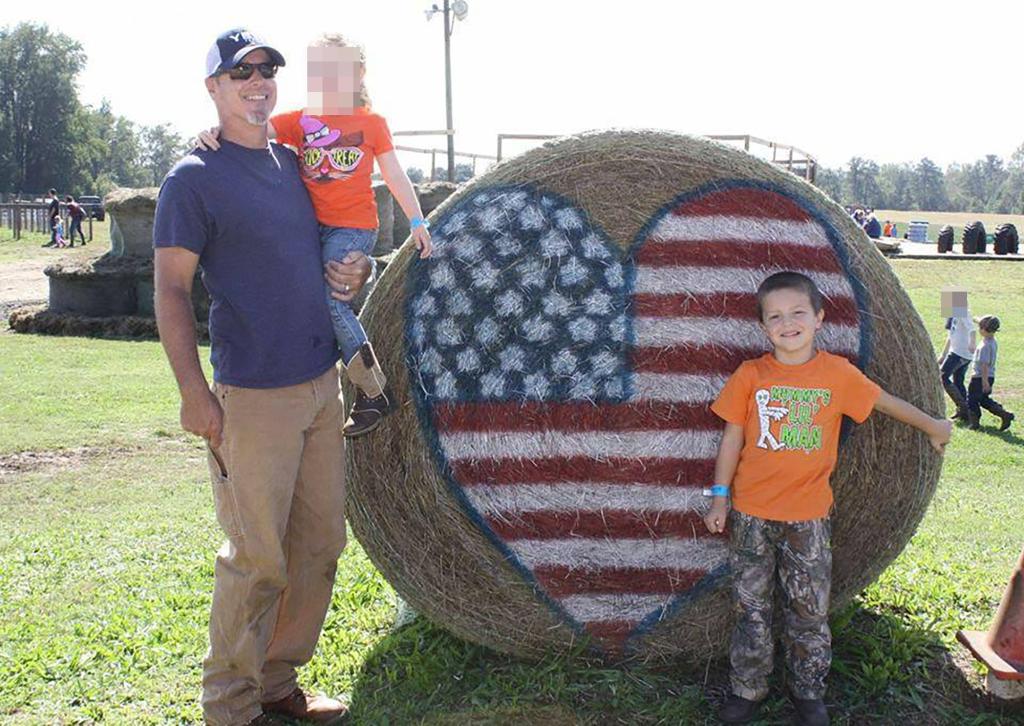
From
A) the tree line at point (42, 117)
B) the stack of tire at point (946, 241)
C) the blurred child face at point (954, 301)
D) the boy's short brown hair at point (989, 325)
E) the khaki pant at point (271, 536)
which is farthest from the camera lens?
the tree line at point (42, 117)

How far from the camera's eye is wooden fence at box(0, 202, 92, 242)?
3344 centimetres

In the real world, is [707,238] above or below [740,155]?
below

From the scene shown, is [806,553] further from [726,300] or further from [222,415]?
[222,415]

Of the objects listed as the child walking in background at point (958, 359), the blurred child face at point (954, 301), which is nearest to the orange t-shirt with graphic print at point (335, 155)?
the blurred child face at point (954, 301)

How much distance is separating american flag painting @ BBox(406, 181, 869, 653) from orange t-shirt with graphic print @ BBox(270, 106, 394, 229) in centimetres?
55

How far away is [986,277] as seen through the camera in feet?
78.3

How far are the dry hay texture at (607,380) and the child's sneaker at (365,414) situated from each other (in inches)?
12.7

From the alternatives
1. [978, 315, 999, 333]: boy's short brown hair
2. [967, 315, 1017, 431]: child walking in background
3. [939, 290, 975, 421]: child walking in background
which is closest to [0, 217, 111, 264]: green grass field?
[939, 290, 975, 421]: child walking in background

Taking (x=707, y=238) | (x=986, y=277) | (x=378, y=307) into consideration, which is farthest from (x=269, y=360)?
(x=986, y=277)

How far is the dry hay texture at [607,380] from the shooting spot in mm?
3717

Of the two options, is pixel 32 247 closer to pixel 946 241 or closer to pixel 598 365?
pixel 946 241

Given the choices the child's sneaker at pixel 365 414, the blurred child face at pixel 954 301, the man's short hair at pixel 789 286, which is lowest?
the child's sneaker at pixel 365 414

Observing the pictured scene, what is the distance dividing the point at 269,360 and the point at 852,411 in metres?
1.94

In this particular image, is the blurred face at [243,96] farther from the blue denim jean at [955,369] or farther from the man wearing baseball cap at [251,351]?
the blue denim jean at [955,369]
